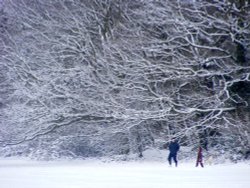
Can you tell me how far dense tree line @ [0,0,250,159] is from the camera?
25.7 m

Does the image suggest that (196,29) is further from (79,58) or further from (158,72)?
(79,58)

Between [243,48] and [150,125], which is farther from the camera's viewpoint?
[150,125]

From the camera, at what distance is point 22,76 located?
30.8 meters

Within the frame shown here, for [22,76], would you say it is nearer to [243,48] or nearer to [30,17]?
[30,17]

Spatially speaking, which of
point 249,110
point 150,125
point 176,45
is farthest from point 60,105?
point 249,110

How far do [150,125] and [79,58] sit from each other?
18.5 ft

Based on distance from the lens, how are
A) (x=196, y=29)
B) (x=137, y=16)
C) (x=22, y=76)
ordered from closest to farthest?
(x=196, y=29), (x=137, y=16), (x=22, y=76)

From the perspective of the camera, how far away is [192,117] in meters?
26.8

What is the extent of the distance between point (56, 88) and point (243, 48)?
10543mm

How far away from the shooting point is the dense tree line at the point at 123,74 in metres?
25.7

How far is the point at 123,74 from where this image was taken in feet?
91.5

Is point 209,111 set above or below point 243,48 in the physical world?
below

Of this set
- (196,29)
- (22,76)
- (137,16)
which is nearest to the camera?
(196,29)

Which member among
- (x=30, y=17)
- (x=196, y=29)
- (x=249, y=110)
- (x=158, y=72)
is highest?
(x=30, y=17)
